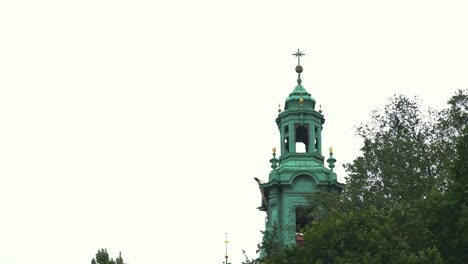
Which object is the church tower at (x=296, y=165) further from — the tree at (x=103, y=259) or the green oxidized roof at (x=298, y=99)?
the tree at (x=103, y=259)

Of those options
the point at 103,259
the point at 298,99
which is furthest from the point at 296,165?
the point at 103,259

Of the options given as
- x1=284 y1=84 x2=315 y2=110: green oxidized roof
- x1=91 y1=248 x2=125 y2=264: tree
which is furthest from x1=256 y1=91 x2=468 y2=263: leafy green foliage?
x1=284 y1=84 x2=315 y2=110: green oxidized roof

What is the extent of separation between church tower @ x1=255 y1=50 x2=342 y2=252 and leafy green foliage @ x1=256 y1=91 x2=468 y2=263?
87.6ft

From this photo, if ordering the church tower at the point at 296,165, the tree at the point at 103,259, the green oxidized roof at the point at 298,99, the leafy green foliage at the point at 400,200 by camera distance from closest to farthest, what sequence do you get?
the leafy green foliage at the point at 400,200 < the tree at the point at 103,259 < the church tower at the point at 296,165 < the green oxidized roof at the point at 298,99

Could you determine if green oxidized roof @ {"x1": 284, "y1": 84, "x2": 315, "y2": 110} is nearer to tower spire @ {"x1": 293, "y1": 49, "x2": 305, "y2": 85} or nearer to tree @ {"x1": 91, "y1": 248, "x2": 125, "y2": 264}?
tower spire @ {"x1": 293, "y1": 49, "x2": 305, "y2": 85}

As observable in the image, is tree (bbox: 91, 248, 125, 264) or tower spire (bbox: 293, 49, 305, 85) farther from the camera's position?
tower spire (bbox: 293, 49, 305, 85)

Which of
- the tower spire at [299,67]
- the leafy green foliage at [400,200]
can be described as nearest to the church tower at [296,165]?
the tower spire at [299,67]

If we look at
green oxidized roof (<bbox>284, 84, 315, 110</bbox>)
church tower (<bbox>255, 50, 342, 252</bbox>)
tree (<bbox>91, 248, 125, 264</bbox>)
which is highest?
green oxidized roof (<bbox>284, 84, 315, 110</bbox>)

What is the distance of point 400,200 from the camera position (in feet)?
187

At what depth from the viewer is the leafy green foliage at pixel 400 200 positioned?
48469mm

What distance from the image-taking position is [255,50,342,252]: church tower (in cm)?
9100

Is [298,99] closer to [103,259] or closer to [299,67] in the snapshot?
[299,67]

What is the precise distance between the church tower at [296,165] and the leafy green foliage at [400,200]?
2669 cm

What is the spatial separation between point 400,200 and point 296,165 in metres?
35.6
